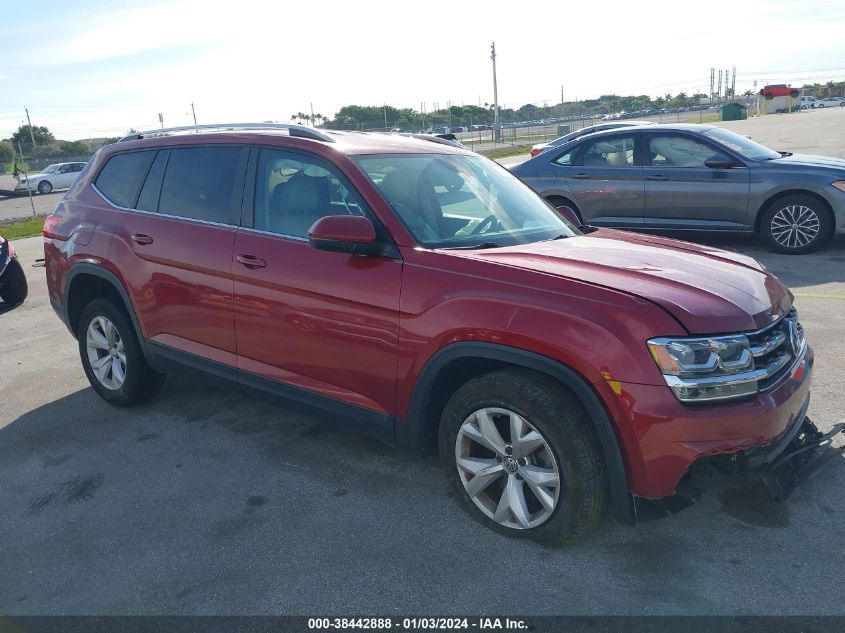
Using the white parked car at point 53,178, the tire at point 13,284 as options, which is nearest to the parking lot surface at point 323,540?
the tire at point 13,284

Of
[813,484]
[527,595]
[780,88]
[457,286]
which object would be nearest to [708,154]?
[813,484]

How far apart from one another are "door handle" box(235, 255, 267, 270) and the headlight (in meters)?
2.09

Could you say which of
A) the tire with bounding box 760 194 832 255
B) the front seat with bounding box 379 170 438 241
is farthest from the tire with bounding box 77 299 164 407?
the tire with bounding box 760 194 832 255

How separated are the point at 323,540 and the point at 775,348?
84.3 inches

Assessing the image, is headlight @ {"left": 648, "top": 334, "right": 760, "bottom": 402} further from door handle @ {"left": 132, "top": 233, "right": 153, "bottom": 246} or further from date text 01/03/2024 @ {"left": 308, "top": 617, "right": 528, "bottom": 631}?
door handle @ {"left": 132, "top": 233, "right": 153, "bottom": 246}

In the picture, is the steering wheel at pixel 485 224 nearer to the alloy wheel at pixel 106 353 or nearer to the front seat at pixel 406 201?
the front seat at pixel 406 201

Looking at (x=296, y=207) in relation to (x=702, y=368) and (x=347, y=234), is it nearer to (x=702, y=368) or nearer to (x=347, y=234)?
(x=347, y=234)

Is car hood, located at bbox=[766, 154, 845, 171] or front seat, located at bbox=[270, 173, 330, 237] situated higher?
front seat, located at bbox=[270, 173, 330, 237]

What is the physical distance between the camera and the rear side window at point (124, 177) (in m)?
4.86

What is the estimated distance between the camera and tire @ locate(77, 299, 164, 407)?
193 inches

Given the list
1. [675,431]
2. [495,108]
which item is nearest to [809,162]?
[675,431]

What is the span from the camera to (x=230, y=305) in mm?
4094

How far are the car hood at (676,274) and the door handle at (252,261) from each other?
3.78ft

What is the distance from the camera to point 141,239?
15.1 ft
